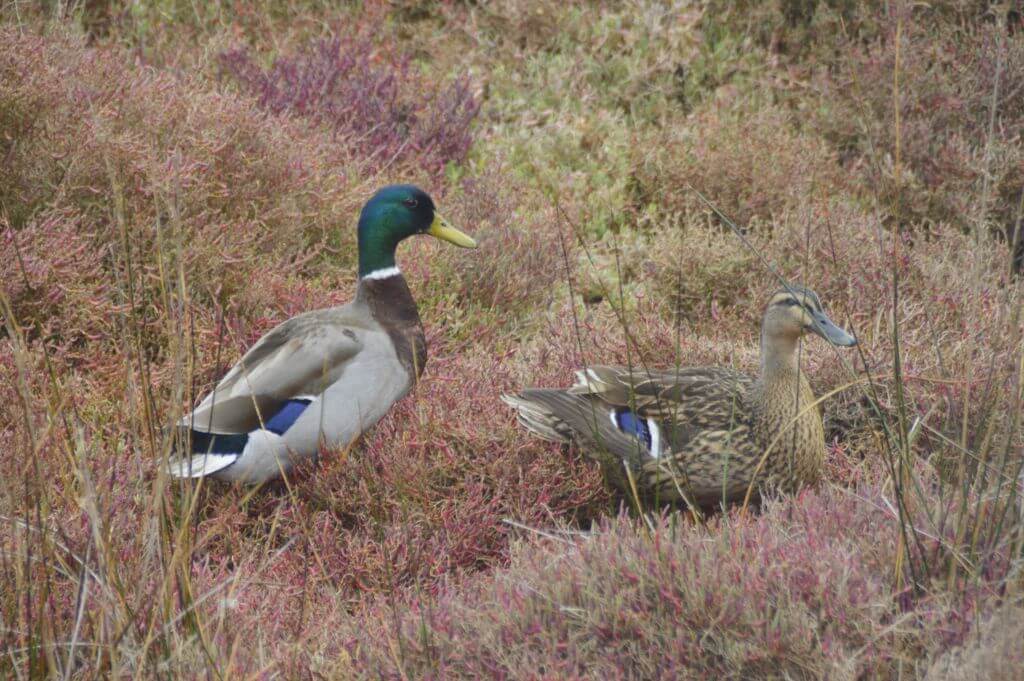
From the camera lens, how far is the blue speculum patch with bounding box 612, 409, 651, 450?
4.20m

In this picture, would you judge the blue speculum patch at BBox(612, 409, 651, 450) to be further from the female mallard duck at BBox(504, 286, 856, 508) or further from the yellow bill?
the yellow bill

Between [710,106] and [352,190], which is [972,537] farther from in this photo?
[710,106]

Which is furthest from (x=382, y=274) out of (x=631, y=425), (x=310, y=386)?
(x=631, y=425)

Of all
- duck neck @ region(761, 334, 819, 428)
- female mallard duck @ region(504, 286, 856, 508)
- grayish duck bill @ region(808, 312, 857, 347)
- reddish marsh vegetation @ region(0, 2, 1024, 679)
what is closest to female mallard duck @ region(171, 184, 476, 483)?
reddish marsh vegetation @ region(0, 2, 1024, 679)

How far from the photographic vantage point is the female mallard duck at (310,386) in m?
4.17

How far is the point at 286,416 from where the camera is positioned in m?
4.25

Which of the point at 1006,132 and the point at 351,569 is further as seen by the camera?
the point at 1006,132

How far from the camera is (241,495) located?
173 inches

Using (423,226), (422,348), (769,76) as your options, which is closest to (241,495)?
(422,348)

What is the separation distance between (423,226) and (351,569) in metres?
1.56

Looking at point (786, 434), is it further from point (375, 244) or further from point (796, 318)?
point (375, 244)

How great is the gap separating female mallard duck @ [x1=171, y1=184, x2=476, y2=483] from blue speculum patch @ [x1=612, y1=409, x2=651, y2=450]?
2.83 ft

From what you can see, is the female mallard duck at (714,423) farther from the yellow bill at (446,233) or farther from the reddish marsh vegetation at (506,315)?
the yellow bill at (446,233)

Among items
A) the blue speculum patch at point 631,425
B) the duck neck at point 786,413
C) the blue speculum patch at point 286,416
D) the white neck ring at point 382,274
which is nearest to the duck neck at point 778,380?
the duck neck at point 786,413
